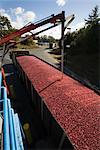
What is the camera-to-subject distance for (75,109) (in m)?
5.75

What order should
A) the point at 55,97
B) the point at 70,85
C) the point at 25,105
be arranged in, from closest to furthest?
the point at 55,97
the point at 70,85
the point at 25,105

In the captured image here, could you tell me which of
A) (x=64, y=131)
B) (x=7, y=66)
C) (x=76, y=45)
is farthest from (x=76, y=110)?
(x=76, y=45)

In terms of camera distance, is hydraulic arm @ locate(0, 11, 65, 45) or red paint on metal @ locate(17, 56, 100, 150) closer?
red paint on metal @ locate(17, 56, 100, 150)

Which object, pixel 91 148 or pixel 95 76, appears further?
pixel 95 76

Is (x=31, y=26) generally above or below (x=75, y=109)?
above

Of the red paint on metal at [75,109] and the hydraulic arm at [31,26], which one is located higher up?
the hydraulic arm at [31,26]

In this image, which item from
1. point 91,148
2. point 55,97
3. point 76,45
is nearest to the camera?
point 91,148

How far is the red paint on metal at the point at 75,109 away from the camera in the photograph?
4.33 meters

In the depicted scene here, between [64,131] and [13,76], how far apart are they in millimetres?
13529

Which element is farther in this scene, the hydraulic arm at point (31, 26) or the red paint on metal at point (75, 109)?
the hydraulic arm at point (31, 26)

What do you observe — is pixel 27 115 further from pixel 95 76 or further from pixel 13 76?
pixel 95 76

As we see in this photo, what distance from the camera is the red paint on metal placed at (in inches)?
170

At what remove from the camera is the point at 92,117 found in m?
5.15

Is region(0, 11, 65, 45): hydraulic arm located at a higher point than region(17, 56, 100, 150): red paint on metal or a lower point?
higher
